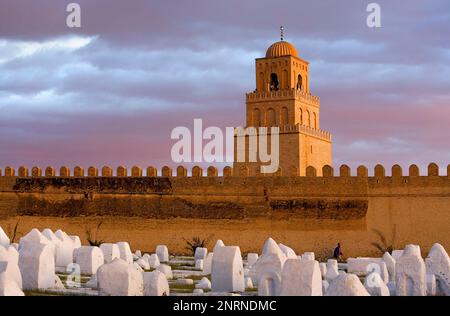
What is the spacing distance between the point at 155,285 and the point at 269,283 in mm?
1776

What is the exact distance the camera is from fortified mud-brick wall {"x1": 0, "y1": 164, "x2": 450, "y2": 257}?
22.7 metres

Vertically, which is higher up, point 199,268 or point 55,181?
point 55,181

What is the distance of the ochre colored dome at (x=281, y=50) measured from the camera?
34.3 meters

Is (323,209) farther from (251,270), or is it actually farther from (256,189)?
(251,270)

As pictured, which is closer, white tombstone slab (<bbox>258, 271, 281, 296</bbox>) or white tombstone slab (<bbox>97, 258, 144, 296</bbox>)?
white tombstone slab (<bbox>97, 258, 144, 296</bbox>)

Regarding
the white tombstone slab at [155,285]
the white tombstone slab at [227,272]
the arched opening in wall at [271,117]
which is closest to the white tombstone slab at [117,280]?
the white tombstone slab at [155,285]

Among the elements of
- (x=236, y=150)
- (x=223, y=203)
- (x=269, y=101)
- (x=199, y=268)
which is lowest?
(x=199, y=268)

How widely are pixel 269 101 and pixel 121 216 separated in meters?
11.4

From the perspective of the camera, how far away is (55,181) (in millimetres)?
26094

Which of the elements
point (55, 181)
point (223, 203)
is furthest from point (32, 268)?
point (55, 181)

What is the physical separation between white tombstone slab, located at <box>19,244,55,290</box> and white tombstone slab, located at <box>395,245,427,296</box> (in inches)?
224

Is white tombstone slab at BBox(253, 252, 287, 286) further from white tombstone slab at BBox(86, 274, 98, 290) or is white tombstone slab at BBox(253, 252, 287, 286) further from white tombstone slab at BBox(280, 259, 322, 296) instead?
white tombstone slab at BBox(86, 274, 98, 290)

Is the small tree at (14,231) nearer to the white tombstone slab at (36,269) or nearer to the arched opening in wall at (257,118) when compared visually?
the arched opening in wall at (257,118)

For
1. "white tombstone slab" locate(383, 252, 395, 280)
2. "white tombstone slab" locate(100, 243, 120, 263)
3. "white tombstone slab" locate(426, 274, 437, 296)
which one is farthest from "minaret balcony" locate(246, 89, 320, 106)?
"white tombstone slab" locate(426, 274, 437, 296)
